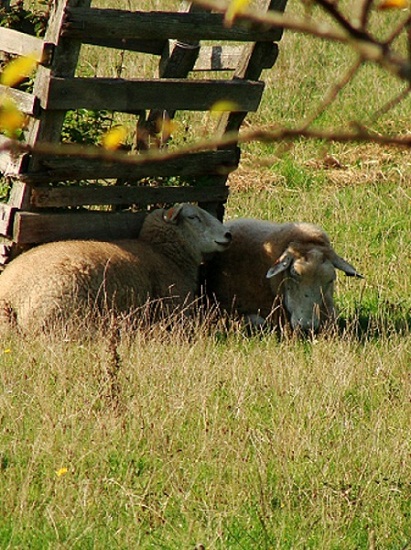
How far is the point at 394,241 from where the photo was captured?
968 centimetres

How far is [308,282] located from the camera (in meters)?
7.75

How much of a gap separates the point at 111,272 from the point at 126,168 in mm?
829

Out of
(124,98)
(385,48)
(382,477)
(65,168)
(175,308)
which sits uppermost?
(385,48)

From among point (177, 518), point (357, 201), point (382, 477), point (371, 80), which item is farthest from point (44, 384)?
point (371, 80)

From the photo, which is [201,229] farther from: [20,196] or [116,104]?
[20,196]

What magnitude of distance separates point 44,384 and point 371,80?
31.5ft

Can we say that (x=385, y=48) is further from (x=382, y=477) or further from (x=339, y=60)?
(x=339, y=60)

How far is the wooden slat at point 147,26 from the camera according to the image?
21.2ft

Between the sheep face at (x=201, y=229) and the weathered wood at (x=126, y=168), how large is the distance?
1.04 ft

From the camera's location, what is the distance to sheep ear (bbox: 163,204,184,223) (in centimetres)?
789

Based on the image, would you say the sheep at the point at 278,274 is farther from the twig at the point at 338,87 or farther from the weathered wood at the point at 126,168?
the twig at the point at 338,87

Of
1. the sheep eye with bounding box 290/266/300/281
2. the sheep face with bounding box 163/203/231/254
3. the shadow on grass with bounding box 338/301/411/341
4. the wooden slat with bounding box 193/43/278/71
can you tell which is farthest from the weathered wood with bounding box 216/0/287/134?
the shadow on grass with bounding box 338/301/411/341

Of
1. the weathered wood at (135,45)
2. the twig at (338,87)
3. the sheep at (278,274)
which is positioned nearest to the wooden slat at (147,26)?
the weathered wood at (135,45)

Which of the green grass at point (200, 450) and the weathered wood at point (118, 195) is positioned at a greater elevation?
the weathered wood at point (118, 195)
